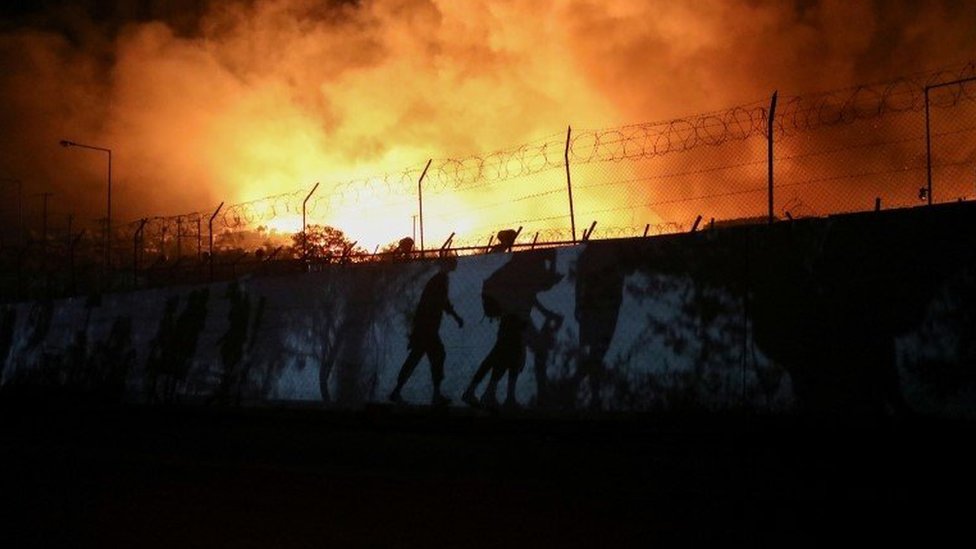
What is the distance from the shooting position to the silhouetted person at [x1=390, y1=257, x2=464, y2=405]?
13.8 meters

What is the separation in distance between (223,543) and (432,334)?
757cm

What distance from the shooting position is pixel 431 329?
552 inches

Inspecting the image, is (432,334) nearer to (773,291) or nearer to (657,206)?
(657,206)

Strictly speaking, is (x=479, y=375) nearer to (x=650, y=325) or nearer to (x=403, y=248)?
(x=650, y=325)

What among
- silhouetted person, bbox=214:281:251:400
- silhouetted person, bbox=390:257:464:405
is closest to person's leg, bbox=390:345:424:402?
silhouetted person, bbox=390:257:464:405

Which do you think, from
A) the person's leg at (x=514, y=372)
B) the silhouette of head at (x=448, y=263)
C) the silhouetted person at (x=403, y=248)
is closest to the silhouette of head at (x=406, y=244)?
the silhouetted person at (x=403, y=248)

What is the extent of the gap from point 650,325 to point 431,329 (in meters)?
3.67

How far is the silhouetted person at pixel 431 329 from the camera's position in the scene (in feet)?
45.4

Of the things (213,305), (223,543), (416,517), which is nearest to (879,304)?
(416,517)

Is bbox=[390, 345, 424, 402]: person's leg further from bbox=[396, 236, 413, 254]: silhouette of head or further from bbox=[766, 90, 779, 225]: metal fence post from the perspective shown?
bbox=[766, 90, 779, 225]: metal fence post

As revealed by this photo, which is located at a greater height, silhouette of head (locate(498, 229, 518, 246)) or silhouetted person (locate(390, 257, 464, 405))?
silhouette of head (locate(498, 229, 518, 246))

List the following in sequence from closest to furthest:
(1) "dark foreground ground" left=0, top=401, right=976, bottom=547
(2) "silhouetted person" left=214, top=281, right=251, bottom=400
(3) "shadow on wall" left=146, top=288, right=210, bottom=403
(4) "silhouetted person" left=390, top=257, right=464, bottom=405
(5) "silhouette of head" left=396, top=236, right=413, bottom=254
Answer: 1. (1) "dark foreground ground" left=0, top=401, right=976, bottom=547
2. (4) "silhouetted person" left=390, top=257, right=464, bottom=405
3. (5) "silhouette of head" left=396, top=236, right=413, bottom=254
4. (2) "silhouetted person" left=214, top=281, right=251, bottom=400
5. (3) "shadow on wall" left=146, top=288, right=210, bottom=403

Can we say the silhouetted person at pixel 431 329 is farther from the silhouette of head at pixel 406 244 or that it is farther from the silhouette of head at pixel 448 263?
the silhouette of head at pixel 406 244

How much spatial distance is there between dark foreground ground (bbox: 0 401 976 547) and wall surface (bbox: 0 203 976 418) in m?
0.38
